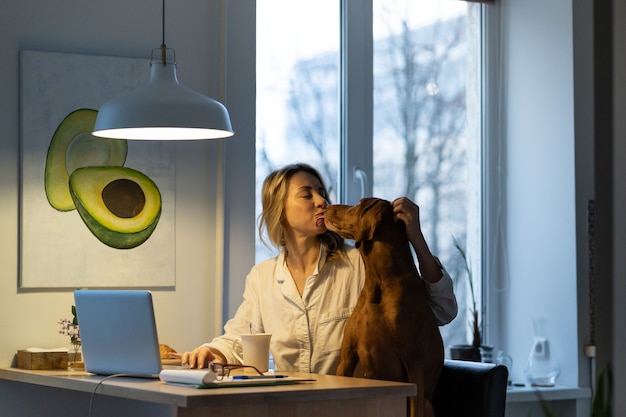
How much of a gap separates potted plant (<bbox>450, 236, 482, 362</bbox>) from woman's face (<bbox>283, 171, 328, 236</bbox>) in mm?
1139

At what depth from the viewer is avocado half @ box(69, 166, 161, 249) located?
3.64 m

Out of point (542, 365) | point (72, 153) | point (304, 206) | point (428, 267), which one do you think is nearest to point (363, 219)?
point (428, 267)

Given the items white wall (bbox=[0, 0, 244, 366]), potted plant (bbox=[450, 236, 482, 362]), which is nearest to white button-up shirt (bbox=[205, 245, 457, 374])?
white wall (bbox=[0, 0, 244, 366])

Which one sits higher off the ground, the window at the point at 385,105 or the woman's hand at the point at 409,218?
the window at the point at 385,105

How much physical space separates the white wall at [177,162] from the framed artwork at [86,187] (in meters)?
0.04

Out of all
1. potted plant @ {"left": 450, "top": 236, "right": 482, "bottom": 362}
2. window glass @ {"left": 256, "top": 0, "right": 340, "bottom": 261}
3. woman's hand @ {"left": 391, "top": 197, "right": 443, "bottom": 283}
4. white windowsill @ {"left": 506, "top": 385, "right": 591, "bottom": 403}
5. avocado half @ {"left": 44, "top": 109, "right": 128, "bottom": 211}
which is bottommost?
white windowsill @ {"left": 506, "top": 385, "right": 591, "bottom": 403}

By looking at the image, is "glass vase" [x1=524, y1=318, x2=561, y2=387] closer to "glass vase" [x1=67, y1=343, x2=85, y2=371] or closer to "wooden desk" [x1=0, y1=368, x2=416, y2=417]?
"wooden desk" [x1=0, y1=368, x2=416, y2=417]

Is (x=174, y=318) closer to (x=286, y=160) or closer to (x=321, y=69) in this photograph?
(x=286, y=160)

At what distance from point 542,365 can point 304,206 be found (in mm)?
1576

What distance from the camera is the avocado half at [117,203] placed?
364cm

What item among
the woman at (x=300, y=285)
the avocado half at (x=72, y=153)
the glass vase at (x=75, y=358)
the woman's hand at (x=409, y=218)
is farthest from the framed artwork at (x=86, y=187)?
the woman's hand at (x=409, y=218)

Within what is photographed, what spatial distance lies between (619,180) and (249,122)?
7.91ft

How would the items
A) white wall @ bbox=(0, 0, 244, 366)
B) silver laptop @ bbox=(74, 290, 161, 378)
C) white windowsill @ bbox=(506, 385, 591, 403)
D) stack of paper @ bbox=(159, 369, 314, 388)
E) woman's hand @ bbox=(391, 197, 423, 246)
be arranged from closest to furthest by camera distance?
stack of paper @ bbox=(159, 369, 314, 388), silver laptop @ bbox=(74, 290, 161, 378), woman's hand @ bbox=(391, 197, 423, 246), white wall @ bbox=(0, 0, 244, 366), white windowsill @ bbox=(506, 385, 591, 403)

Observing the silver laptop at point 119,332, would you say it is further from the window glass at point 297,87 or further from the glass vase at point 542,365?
the glass vase at point 542,365
